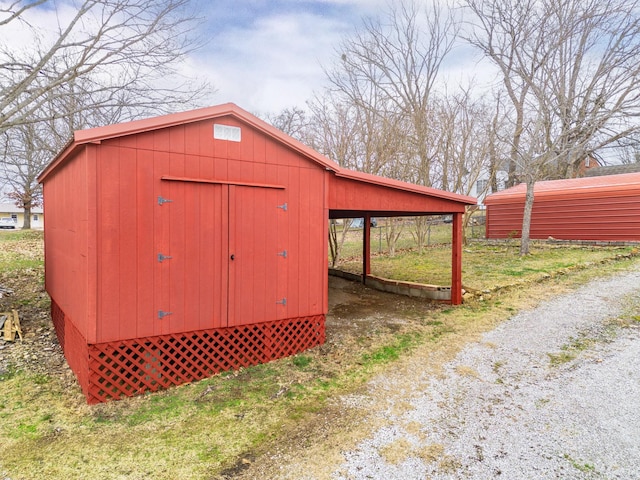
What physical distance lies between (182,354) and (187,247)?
1.18 metres

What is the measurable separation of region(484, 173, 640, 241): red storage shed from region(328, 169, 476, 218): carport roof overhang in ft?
31.2

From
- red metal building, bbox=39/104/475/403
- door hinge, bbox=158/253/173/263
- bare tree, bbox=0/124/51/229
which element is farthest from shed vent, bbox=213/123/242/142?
bare tree, bbox=0/124/51/229

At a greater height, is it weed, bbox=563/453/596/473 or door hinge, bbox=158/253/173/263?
door hinge, bbox=158/253/173/263

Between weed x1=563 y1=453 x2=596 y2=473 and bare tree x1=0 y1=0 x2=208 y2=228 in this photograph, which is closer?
weed x1=563 y1=453 x2=596 y2=473

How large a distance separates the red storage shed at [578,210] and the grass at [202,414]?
927 cm

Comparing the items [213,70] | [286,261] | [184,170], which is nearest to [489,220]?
[213,70]

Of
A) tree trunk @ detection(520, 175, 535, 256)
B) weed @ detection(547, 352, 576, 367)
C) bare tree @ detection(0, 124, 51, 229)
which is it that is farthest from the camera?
tree trunk @ detection(520, 175, 535, 256)

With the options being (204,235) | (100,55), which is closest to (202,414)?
(204,235)

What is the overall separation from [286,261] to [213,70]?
674 centimetres

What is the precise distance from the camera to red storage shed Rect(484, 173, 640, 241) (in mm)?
12938

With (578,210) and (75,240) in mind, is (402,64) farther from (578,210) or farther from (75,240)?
(75,240)

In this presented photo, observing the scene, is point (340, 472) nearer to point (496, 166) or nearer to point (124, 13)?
point (124, 13)

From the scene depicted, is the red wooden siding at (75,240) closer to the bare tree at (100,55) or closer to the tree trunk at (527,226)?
the bare tree at (100,55)

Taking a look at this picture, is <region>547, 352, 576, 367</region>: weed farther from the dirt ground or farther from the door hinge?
the door hinge
